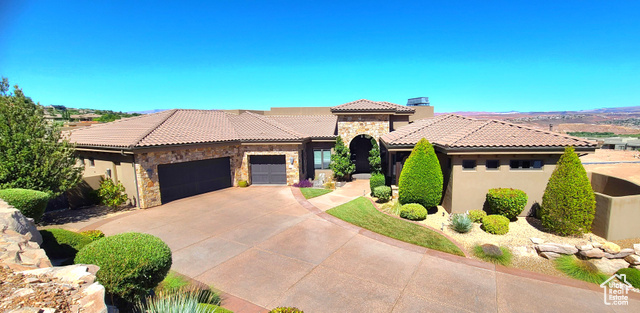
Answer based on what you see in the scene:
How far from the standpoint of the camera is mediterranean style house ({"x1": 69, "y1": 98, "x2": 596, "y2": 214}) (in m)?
12.1

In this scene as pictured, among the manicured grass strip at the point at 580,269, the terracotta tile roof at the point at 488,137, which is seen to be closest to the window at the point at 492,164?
the terracotta tile roof at the point at 488,137

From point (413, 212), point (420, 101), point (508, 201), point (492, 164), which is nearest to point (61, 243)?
point (413, 212)

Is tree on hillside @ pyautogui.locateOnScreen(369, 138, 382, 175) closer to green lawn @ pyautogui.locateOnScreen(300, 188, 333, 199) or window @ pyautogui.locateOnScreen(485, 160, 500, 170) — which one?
green lawn @ pyautogui.locateOnScreen(300, 188, 333, 199)

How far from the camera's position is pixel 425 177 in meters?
12.5

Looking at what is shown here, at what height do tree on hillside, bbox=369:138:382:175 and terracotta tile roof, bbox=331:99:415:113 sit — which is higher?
terracotta tile roof, bbox=331:99:415:113

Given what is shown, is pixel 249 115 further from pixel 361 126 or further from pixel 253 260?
pixel 253 260

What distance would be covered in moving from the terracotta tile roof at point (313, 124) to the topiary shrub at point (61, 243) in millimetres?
15396

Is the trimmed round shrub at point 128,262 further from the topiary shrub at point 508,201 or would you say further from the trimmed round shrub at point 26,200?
the topiary shrub at point 508,201

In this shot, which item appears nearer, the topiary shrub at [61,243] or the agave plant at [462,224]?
the topiary shrub at [61,243]

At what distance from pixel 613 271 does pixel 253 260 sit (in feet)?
35.1

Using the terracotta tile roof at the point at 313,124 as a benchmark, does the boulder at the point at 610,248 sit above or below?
below

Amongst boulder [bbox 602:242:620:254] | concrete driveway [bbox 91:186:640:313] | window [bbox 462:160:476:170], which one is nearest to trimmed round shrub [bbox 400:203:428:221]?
concrete driveway [bbox 91:186:640:313]

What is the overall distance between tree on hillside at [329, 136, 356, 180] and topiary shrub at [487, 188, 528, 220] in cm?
933

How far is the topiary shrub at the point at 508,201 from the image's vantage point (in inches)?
444
